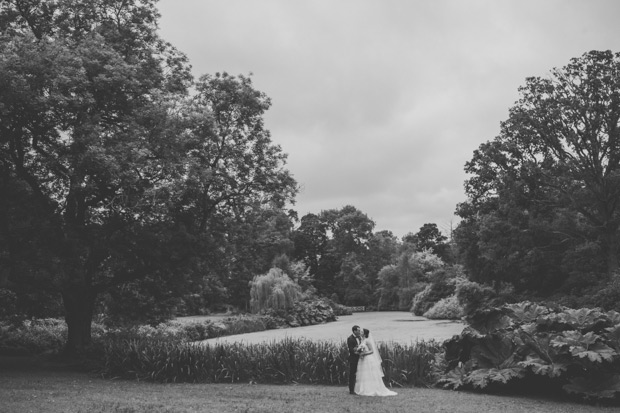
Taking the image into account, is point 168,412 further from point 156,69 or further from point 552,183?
point 552,183

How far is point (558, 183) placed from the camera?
32812mm

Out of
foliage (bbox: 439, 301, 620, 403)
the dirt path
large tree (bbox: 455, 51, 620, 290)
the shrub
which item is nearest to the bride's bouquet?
foliage (bbox: 439, 301, 620, 403)

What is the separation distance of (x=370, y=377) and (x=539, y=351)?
369 centimetres

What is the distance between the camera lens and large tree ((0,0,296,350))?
13867 mm

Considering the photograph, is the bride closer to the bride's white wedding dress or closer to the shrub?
the bride's white wedding dress

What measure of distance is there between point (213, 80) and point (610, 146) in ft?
82.3

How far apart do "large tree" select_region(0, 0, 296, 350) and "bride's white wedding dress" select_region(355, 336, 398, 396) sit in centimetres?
699

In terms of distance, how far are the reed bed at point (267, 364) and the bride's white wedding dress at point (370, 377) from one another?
1.19 m

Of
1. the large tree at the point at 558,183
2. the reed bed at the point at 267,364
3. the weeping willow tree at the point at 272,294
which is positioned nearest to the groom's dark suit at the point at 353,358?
the reed bed at the point at 267,364

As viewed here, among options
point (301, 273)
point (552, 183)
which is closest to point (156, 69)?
point (552, 183)

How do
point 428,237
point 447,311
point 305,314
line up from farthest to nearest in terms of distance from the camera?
point 428,237 → point 305,314 → point 447,311

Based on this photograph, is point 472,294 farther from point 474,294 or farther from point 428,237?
point 428,237

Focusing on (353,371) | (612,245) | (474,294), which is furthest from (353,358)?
(474,294)

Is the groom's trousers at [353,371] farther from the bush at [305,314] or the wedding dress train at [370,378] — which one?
the bush at [305,314]
